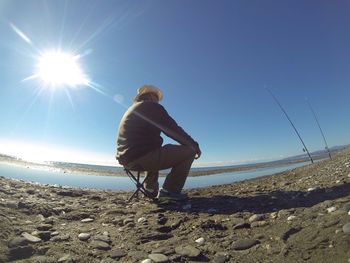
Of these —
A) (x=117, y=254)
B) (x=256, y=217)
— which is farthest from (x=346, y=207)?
(x=117, y=254)

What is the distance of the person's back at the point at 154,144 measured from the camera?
628 centimetres

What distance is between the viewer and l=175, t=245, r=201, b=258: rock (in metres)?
3.25

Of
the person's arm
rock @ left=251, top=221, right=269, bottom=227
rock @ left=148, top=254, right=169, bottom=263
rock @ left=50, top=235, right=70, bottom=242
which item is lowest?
rock @ left=148, top=254, right=169, bottom=263

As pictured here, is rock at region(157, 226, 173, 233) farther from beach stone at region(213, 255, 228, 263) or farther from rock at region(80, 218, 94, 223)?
rock at region(80, 218, 94, 223)

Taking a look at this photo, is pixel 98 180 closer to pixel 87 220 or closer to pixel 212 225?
pixel 87 220

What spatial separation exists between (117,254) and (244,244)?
1.37m

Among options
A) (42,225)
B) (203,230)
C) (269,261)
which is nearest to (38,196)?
(42,225)

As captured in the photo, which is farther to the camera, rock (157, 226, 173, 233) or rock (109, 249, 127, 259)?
rock (157, 226, 173, 233)

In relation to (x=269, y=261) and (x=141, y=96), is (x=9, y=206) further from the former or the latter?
(x=269, y=261)

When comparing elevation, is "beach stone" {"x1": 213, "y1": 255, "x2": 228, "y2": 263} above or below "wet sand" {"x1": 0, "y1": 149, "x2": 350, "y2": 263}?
below

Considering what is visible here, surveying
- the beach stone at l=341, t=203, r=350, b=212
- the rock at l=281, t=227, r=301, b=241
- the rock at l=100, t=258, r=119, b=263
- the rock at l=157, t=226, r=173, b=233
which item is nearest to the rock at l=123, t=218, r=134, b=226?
the rock at l=157, t=226, r=173, b=233

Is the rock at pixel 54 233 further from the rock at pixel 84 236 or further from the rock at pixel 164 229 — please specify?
the rock at pixel 164 229

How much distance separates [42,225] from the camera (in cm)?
443

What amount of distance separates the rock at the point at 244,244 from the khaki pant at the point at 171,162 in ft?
10.2
